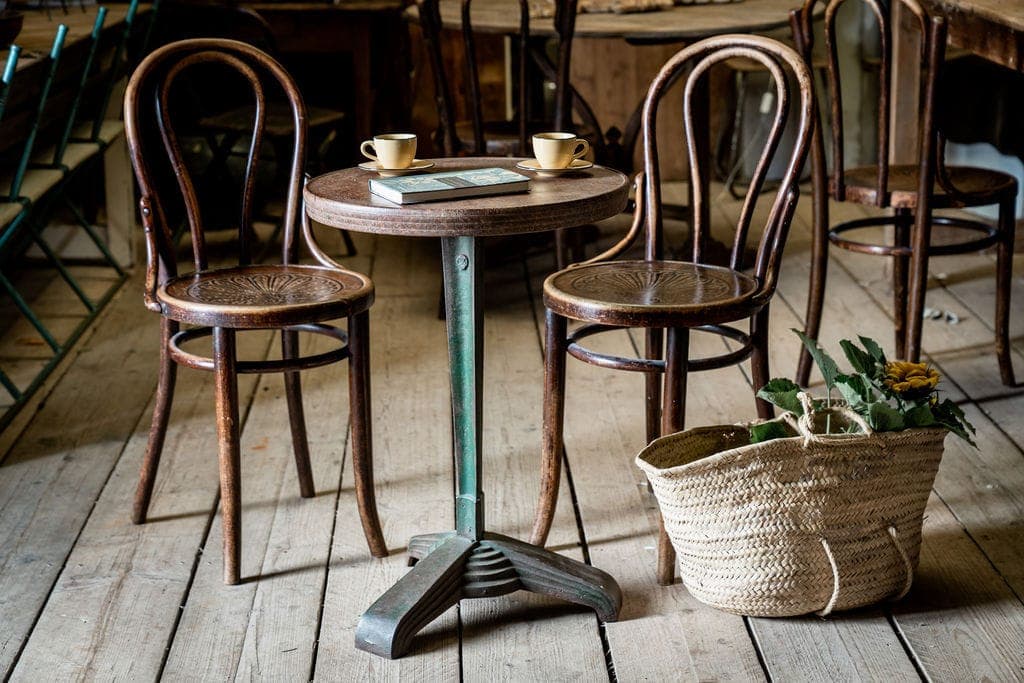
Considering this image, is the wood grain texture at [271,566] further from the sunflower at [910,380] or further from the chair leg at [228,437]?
the sunflower at [910,380]

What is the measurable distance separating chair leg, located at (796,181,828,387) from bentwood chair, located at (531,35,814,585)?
71cm

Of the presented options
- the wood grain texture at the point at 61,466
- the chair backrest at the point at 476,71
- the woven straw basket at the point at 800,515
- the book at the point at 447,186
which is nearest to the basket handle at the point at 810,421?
the woven straw basket at the point at 800,515

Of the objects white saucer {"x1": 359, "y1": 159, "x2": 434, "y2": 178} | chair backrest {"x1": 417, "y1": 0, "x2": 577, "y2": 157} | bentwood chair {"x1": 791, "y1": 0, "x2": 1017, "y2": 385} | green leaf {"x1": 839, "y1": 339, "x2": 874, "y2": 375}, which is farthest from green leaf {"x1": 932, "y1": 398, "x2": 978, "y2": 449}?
chair backrest {"x1": 417, "y1": 0, "x2": 577, "y2": 157}

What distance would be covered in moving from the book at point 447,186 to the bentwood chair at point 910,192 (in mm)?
1244

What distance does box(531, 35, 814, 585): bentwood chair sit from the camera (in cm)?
219

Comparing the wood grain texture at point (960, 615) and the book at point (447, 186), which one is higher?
the book at point (447, 186)

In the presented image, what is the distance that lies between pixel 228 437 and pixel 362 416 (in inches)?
9.9

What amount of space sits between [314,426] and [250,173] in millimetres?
770

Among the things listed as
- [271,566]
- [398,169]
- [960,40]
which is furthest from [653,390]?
[960,40]

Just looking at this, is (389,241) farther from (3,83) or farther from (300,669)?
(300,669)

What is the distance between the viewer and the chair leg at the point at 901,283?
3209 mm

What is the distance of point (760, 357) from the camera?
7.96 ft

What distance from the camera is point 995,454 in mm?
2844

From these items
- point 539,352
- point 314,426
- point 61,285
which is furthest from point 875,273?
point 61,285
